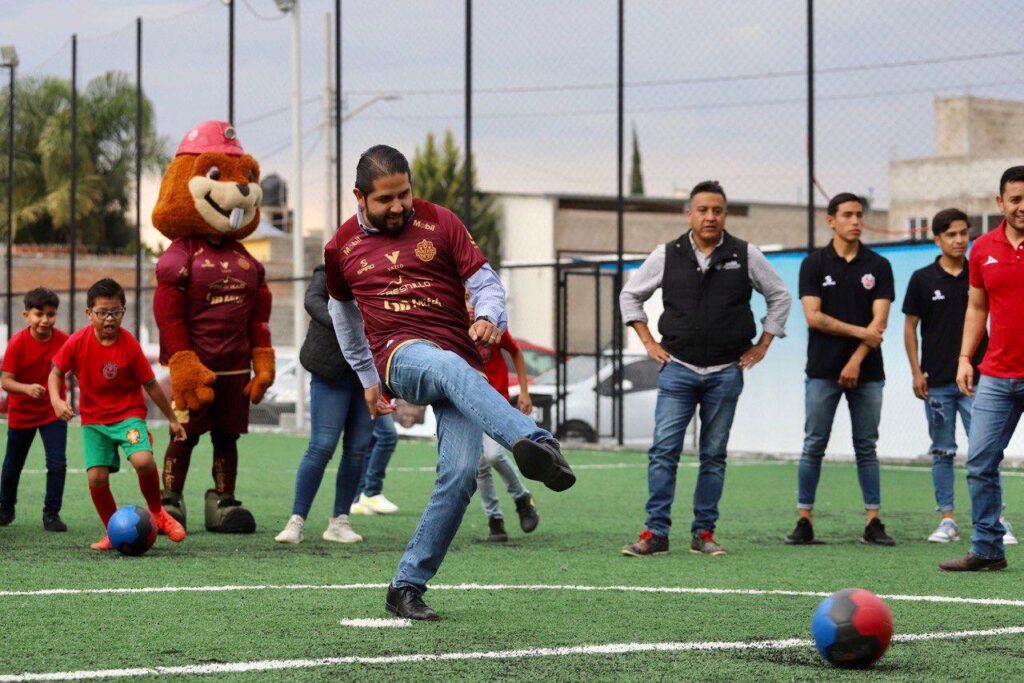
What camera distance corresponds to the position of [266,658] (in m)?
4.96

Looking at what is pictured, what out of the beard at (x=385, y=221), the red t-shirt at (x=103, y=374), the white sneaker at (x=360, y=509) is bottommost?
the white sneaker at (x=360, y=509)

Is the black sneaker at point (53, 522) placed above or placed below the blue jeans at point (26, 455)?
below

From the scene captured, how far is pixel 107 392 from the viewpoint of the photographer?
8328 mm

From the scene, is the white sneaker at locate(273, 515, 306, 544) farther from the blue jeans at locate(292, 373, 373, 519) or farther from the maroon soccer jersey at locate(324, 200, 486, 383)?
the maroon soccer jersey at locate(324, 200, 486, 383)

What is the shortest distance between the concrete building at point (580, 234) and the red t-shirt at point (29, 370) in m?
27.2

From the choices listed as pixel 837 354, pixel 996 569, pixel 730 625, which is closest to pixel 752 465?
pixel 837 354

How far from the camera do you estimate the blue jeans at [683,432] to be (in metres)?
8.26

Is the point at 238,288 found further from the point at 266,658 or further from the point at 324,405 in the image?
the point at 266,658

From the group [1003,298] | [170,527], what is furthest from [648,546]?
[170,527]

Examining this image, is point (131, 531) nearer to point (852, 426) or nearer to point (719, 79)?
point (852, 426)

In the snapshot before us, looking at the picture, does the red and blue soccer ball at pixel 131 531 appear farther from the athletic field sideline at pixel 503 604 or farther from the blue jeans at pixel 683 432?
the blue jeans at pixel 683 432

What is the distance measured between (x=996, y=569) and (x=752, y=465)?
7.98 metres

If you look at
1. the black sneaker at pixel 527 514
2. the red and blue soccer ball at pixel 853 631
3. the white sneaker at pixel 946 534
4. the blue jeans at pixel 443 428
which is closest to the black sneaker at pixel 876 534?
the white sneaker at pixel 946 534

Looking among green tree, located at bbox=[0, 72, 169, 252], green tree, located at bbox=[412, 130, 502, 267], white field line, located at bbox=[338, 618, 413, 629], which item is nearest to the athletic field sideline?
white field line, located at bbox=[338, 618, 413, 629]
